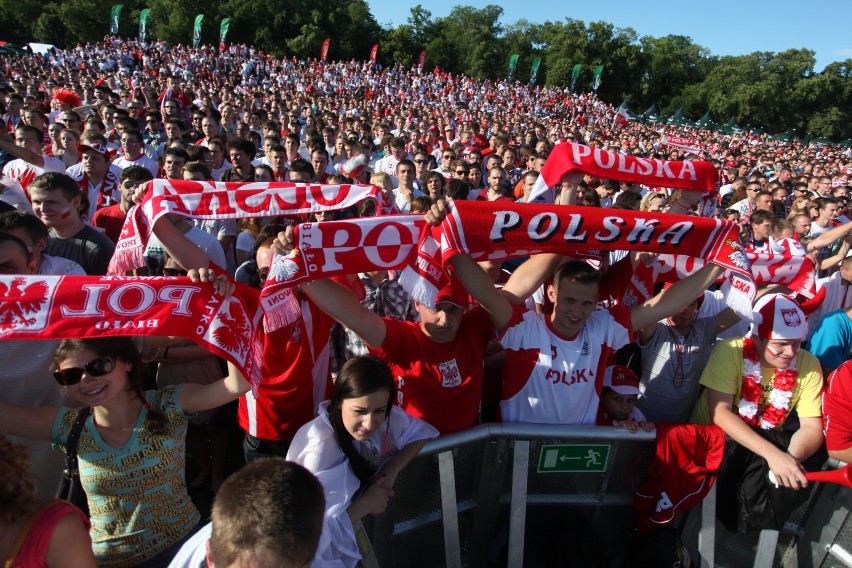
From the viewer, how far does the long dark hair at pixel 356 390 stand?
217 cm

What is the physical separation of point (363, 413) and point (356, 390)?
101mm

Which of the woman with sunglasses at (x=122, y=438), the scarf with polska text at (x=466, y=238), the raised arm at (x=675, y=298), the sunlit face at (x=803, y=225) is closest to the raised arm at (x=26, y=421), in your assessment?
the woman with sunglasses at (x=122, y=438)

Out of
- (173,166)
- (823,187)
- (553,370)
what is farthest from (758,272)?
(823,187)

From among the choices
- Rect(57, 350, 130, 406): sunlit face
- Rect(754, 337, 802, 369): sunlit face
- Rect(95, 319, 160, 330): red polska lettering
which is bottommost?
Rect(57, 350, 130, 406): sunlit face

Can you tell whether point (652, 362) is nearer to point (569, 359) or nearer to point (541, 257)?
point (569, 359)

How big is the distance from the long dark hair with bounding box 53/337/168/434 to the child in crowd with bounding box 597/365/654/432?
7.22 ft

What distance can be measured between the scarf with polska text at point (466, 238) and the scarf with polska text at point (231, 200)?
21 cm

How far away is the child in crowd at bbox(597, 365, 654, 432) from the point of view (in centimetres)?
299

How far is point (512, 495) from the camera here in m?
2.63

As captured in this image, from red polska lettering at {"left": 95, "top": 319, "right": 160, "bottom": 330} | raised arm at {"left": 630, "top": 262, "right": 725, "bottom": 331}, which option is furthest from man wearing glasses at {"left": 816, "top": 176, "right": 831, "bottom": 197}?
red polska lettering at {"left": 95, "top": 319, "right": 160, "bottom": 330}

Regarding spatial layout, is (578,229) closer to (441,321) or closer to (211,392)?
(441,321)

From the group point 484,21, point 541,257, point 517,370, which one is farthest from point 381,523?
point 484,21

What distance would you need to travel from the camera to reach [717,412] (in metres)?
2.86

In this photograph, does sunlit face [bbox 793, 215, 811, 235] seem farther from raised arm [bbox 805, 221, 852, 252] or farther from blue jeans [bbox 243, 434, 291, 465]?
blue jeans [bbox 243, 434, 291, 465]
